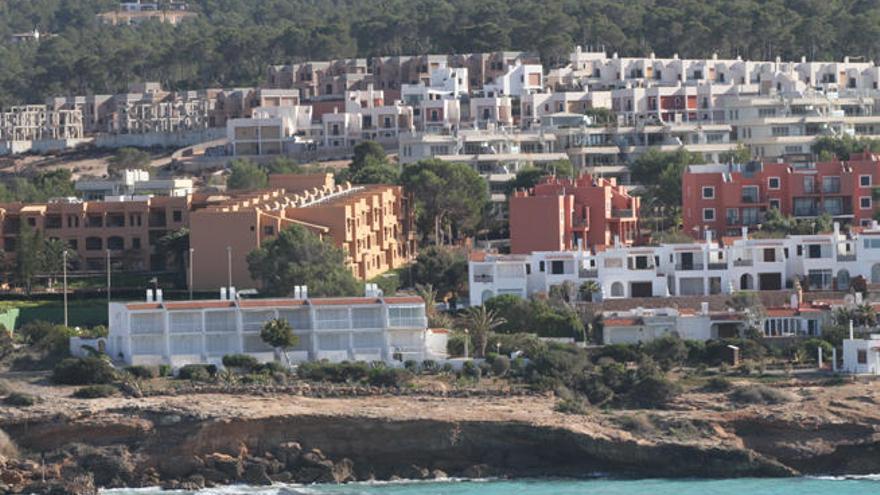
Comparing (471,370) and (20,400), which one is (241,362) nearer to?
(471,370)

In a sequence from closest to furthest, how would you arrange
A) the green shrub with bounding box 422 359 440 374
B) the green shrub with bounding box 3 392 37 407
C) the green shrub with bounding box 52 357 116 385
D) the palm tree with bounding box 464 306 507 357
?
the green shrub with bounding box 3 392 37 407
the green shrub with bounding box 52 357 116 385
the green shrub with bounding box 422 359 440 374
the palm tree with bounding box 464 306 507 357

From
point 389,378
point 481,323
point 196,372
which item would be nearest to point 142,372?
point 196,372

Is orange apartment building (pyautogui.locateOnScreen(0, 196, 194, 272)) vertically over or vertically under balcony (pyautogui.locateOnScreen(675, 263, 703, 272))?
over

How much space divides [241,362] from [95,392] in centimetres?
331

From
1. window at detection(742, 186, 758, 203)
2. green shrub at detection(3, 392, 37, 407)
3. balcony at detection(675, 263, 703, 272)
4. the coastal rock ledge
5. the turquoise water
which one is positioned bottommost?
the turquoise water

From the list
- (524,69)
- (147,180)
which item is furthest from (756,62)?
(147,180)

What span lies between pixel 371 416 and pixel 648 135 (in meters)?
33.7

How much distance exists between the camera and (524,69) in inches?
3620

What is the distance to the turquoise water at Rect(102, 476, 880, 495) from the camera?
4566 centimetres

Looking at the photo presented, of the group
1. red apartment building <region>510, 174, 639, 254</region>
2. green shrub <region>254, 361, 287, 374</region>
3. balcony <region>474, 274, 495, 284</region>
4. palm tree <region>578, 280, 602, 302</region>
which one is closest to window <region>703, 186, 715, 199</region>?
red apartment building <region>510, 174, 639, 254</region>

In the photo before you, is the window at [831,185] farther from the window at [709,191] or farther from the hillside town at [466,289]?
the window at [709,191]

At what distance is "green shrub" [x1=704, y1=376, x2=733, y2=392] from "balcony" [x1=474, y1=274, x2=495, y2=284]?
29.0ft

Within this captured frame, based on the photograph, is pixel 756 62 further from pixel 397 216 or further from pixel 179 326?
pixel 179 326

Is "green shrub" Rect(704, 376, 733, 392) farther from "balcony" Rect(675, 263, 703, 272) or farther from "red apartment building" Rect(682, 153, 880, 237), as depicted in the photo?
"red apartment building" Rect(682, 153, 880, 237)
